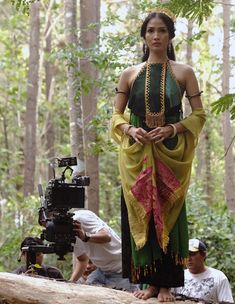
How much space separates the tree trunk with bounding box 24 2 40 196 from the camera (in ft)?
Answer: 51.3

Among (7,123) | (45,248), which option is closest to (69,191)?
(45,248)

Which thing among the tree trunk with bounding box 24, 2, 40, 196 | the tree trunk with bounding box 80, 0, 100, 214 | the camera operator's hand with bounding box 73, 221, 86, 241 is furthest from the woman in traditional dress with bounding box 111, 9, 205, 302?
the tree trunk with bounding box 24, 2, 40, 196

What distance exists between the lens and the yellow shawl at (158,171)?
409cm

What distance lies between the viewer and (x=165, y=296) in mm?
4051

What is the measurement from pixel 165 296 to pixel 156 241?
1.21 ft

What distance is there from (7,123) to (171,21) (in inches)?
595

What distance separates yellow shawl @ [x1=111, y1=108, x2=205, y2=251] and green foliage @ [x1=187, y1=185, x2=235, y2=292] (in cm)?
417

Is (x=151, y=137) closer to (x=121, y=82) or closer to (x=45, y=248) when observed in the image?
(x=121, y=82)

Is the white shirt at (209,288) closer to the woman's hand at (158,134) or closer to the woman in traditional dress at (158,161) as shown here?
the woman in traditional dress at (158,161)

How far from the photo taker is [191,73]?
4250 mm

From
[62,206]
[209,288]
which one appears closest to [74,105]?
[209,288]

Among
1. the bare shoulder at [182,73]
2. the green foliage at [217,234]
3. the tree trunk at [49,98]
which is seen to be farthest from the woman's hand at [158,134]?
the tree trunk at [49,98]

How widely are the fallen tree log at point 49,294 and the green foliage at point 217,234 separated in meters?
4.13

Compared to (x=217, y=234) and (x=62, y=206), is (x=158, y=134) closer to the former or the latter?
(x=62, y=206)
